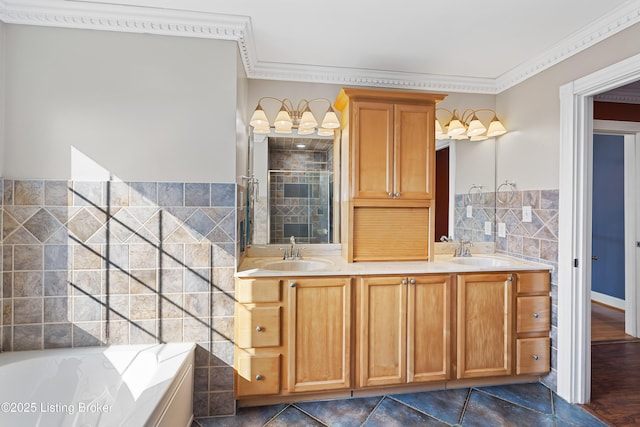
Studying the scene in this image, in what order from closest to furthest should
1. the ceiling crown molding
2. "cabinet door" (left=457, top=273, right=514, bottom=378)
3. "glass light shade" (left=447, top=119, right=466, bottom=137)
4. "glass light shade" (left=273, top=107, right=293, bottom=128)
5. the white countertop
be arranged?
1. the ceiling crown molding
2. the white countertop
3. "cabinet door" (left=457, top=273, right=514, bottom=378)
4. "glass light shade" (left=273, top=107, right=293, bottom=128)
5. "glass light shade" (left=447, top=119, right=466, bottom=137)

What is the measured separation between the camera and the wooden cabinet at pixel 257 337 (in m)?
2.01

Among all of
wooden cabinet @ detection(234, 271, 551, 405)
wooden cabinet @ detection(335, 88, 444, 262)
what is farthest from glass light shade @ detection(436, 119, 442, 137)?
wooden cabinet @ detection(234, 271, 551, 405)

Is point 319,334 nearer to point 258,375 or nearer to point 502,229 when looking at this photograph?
point 258,375

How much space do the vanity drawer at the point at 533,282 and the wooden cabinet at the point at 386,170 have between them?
641 mm

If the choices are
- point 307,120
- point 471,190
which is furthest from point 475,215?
point 307,120

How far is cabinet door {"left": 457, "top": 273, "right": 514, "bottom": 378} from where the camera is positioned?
2246 millimetres

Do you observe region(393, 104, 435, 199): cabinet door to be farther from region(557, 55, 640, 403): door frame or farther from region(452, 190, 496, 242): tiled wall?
region(557, 55, 640, 403): door frame

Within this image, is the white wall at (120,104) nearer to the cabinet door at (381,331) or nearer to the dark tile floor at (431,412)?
the cabinet door at (381,331)

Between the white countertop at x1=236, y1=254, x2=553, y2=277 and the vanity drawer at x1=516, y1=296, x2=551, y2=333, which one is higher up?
the white countertop at x1=236, y1=254, x2=553, y2=277

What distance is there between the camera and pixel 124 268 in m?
1.94

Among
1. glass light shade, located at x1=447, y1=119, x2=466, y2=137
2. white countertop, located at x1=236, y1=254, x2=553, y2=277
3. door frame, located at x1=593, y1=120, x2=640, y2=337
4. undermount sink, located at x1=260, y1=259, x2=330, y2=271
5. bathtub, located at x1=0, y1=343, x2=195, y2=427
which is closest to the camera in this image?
bathtub, located at x1=0, y1=343, x2=195, y2=427

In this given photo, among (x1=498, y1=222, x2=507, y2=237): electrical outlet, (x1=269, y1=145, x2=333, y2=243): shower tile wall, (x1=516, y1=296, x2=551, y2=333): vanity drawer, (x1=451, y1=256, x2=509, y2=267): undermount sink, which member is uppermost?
(x1=269, y1=145, x2=333, y2=243): shower tile wall

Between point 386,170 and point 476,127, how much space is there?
0.95 metres

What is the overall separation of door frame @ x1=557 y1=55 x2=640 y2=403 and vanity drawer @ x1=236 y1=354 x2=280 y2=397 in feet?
6.33
